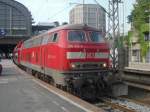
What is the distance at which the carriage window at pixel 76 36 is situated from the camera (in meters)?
16.8

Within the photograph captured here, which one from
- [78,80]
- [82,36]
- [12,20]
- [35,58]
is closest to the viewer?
[78,80]

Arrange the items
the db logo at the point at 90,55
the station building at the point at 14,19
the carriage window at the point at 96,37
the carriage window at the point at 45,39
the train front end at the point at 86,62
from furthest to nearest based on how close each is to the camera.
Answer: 1. the station building at the point at 14,19
2. the carriage window at the point at 45,39
3. the carriage window at the point at 96,37
4. the db logo at the point at 90,55
5. the train front end at the point at 86,62

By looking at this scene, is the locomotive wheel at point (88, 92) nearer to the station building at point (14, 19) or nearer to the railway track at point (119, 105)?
the railway track at point (119, 105)

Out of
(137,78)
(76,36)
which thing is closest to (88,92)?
(76,36)

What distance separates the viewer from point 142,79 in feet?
83.1

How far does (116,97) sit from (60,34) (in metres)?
3.70

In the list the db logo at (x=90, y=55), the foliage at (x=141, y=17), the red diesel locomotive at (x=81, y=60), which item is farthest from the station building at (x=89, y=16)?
the db logo at (x=90, y=55)

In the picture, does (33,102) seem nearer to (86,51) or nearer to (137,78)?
(86,51)

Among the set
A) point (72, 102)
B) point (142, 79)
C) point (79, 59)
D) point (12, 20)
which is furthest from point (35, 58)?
point (12, 20)

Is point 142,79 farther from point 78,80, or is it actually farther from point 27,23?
point 27,23

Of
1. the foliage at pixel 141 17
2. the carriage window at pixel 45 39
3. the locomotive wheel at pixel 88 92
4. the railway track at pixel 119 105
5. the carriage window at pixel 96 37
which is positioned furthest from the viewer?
the foliage at pixel 141 17

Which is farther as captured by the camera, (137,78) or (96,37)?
(137,78)

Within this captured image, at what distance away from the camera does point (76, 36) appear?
55.5 ft

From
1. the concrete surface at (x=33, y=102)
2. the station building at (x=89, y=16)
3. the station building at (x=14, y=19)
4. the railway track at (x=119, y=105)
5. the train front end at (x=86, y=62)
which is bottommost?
the railway track at (x=119, y=105)
